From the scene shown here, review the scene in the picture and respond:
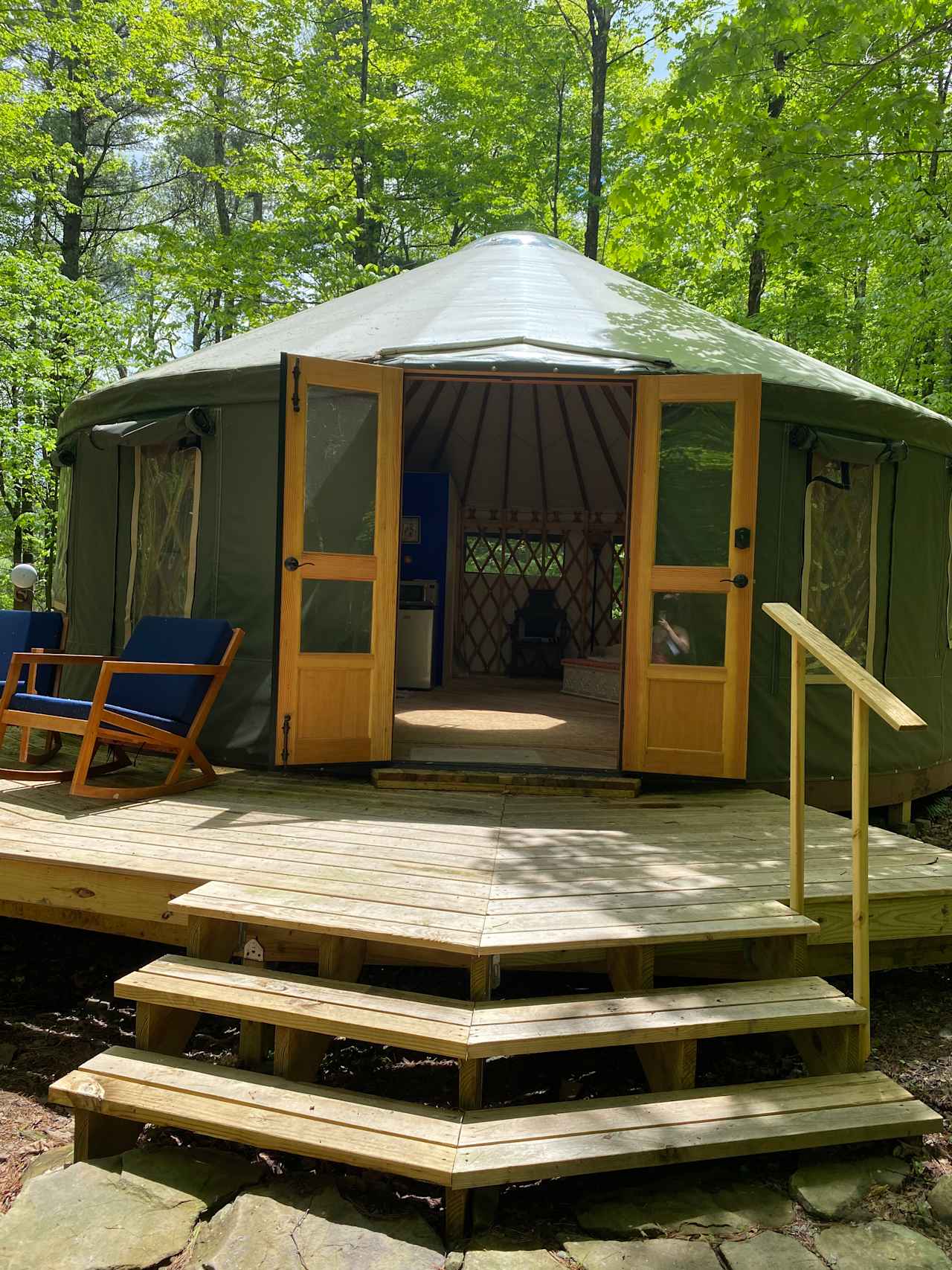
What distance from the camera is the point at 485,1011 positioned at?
1815 mm

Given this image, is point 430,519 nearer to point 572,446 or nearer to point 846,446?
point 572,446

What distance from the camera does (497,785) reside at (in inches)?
139

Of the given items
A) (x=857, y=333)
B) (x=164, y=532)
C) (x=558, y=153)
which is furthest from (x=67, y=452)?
(x=857, y=333)

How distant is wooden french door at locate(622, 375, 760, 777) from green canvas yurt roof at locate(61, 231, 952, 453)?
0.21m

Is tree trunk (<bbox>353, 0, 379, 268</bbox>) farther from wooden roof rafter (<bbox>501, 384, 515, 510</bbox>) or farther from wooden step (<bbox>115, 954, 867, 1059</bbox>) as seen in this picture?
wooden step (<bbox>115, 954, 867, 1059</bbox>)

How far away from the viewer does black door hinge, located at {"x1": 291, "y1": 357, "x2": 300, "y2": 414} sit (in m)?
3.38

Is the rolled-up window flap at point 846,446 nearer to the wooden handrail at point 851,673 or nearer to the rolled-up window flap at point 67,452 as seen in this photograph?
the wooden handrail at point 851,673

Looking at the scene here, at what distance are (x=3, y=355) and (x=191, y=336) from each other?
297 inches

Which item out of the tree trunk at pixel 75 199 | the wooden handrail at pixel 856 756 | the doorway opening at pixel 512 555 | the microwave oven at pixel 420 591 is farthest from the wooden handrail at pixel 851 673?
the tree trunk at pixel 75 199

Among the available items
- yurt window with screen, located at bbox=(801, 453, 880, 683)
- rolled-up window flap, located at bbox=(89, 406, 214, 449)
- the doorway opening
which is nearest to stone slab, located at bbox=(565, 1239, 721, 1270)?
yurt window with screen, located at bbox=(801, 453, 880, 683)

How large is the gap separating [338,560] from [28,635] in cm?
148

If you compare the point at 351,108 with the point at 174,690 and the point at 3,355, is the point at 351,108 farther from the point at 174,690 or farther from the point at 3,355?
the point at 174,690

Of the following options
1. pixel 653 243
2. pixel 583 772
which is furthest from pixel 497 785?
pixel 653 243

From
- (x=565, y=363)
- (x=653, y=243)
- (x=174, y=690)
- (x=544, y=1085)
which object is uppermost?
(x=653, y=243)
